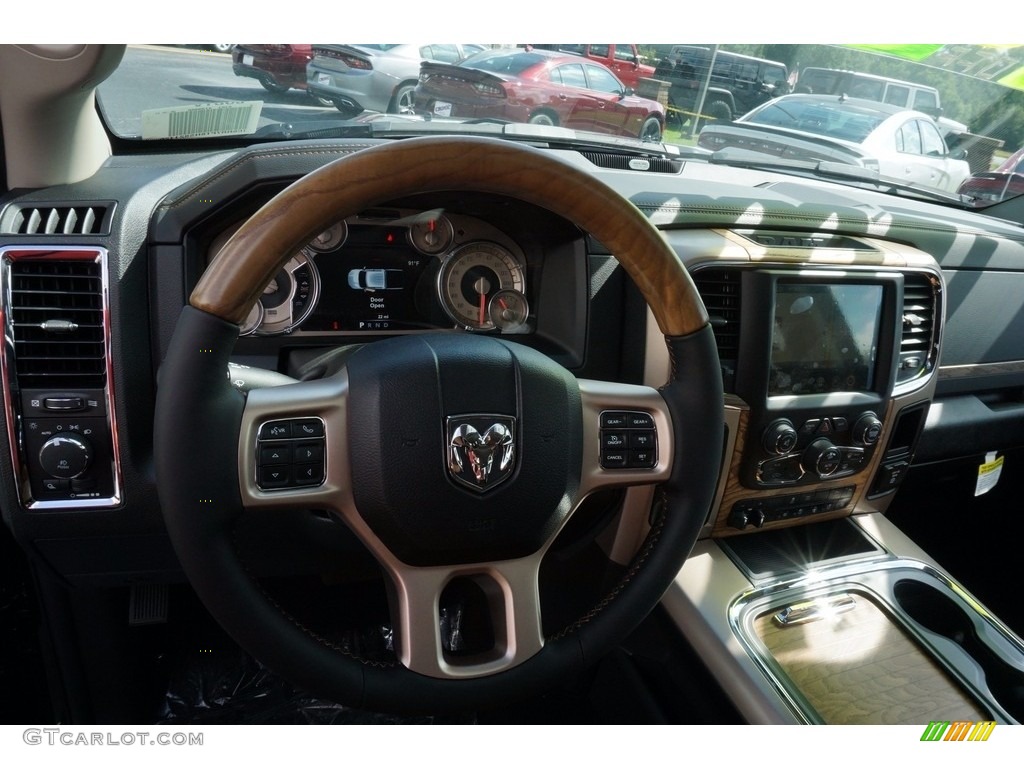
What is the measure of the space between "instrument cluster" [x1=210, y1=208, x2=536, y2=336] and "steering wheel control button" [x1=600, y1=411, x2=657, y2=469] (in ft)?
1.75

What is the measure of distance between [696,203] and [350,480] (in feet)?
3.63

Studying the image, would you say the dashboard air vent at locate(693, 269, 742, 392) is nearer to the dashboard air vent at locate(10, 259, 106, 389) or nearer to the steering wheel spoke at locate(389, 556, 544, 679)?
the steering wheel spoke at locate(389, 556, 544, 679)

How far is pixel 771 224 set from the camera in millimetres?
1894

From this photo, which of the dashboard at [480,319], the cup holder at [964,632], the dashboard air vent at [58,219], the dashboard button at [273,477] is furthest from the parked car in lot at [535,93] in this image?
the cup holder at [964,632]

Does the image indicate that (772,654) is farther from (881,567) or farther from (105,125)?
(105,125)

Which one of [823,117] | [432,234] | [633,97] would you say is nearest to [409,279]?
[432,234]

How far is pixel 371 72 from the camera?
176cm

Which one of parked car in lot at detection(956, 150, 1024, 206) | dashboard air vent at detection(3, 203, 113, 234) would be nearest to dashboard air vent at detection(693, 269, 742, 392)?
dashboard air vent at detection(3, 203, 113, 234)

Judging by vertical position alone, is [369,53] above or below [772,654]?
above

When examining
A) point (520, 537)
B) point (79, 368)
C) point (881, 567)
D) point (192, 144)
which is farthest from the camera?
point (881, 567)

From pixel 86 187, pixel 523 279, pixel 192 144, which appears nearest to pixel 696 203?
pixel 523 279

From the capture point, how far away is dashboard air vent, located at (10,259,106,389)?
4.50ft

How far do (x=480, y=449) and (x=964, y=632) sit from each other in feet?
4.51

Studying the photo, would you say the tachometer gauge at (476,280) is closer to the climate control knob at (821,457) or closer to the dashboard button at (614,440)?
the dashboard button at (614,440)
